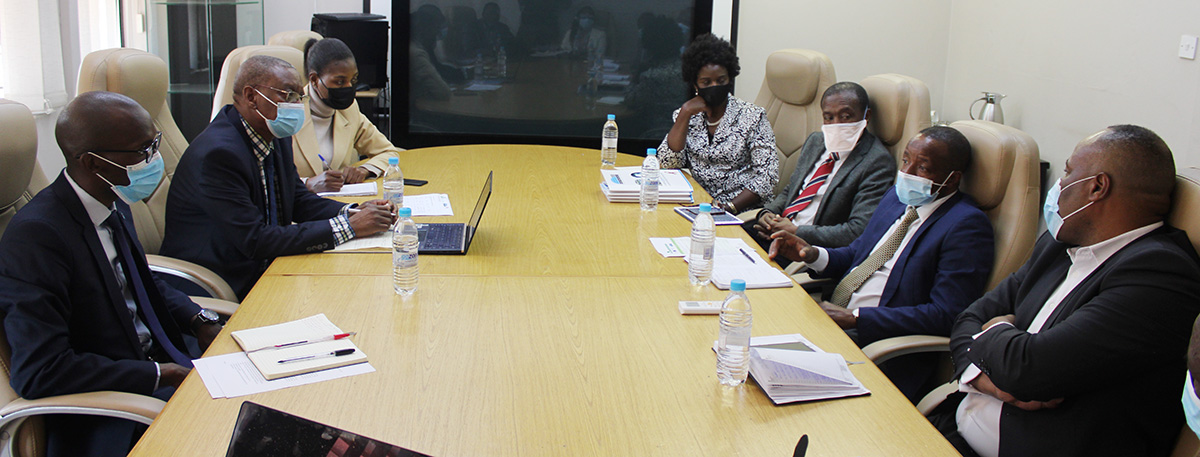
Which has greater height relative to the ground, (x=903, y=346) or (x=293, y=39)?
(x=293, y=39)

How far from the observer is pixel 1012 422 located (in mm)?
1818

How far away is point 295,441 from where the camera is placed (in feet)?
3.45

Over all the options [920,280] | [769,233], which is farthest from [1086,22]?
[920,280]

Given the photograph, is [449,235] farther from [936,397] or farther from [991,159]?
[991,159]

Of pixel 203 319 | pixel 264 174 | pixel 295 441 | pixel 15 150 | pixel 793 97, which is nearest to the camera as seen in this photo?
pixel 295 441

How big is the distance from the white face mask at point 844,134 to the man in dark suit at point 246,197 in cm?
169

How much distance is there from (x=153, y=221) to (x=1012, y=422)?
2.69 meters

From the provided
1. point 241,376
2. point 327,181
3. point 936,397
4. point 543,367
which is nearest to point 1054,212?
point 936,397

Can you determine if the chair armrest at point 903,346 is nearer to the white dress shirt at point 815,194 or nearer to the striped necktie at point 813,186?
the white dress shirt at point 815,194

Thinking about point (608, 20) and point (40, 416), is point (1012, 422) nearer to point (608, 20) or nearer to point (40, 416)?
point (40, 416)

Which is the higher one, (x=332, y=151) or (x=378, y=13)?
(x=378, y=13)

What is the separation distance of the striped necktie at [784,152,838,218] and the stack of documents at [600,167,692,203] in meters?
0.48

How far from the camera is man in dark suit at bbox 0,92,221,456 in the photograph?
1.68 metres

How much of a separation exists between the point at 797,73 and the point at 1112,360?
8.64 feet
